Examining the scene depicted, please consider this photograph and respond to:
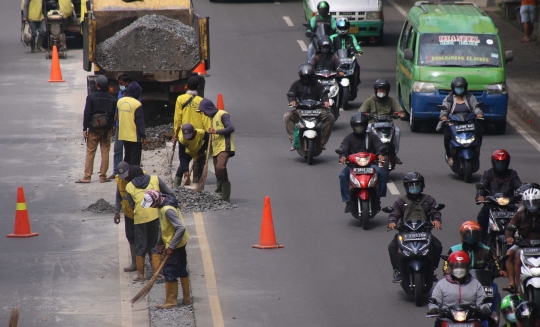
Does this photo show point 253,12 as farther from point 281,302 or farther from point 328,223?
point 281,302

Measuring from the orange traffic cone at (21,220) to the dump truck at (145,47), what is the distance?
6633 millimetres

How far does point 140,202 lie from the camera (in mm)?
12055

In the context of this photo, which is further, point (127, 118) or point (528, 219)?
point (127, 118)

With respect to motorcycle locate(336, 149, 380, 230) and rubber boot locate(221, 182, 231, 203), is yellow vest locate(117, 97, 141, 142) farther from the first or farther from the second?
motorcycle locate(336, 149, 380, 230)

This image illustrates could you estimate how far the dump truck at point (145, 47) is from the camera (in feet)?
68.2

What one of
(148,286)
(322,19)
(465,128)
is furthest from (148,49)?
(148,286)

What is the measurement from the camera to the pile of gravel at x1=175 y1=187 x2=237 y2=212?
51.0ft

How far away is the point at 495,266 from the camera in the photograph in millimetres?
11008

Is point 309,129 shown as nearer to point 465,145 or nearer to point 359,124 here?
point 465,145

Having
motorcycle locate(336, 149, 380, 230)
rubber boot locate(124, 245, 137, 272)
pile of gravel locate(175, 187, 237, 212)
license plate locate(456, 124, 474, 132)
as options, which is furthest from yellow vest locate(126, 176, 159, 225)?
license plate locate(456, 124, 474, 132)

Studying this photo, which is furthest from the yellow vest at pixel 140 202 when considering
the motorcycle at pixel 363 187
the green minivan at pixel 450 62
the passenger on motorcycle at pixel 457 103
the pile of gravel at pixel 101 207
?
the green minivan at pixel 450 62

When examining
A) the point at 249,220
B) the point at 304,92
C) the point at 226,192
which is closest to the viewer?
Answer: the point at 249,220

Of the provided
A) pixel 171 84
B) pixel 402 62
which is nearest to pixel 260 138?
pixel 171 84

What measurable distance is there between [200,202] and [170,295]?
444cm
